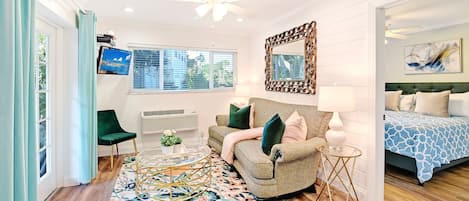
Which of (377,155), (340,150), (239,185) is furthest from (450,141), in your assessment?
(239,185)

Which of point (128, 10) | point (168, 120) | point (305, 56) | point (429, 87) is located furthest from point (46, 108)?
point (429, 87)

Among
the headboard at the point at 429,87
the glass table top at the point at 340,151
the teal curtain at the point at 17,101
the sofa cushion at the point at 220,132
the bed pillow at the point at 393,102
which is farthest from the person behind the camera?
the bed pillow at the point at 393,102

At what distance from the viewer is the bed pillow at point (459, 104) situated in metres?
3.93

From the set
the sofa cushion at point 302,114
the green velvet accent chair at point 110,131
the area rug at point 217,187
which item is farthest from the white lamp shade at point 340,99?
the green velvet accent chair at point 110,131

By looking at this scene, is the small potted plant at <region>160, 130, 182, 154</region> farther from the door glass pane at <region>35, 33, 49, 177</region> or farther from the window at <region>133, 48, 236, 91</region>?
the window at <region>133, 48, 236, 91</region>

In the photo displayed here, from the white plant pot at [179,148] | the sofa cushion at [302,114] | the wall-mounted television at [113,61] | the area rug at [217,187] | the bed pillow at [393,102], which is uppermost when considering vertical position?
the wall-mounted television at [113,61]

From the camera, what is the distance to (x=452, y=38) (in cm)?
467

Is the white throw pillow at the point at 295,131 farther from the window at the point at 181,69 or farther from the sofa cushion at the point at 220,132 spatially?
the window at the point at 181,69

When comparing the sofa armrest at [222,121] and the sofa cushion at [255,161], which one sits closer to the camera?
the sofa cushion at [255,161]

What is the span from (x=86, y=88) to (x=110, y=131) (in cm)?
123

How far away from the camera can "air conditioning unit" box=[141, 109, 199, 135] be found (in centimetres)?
449

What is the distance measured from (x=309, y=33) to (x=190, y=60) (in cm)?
242

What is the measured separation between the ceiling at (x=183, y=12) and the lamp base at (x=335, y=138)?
179 centimetres

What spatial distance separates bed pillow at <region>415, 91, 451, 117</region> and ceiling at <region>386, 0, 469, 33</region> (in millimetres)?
1268
